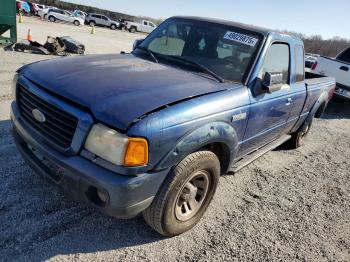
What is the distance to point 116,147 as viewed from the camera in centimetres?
237

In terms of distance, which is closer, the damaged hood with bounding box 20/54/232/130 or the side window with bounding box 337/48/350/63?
the damaged hood with bounding box 20/54/232/130

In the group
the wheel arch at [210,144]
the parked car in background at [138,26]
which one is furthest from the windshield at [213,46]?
the parked car in background at [138,26]

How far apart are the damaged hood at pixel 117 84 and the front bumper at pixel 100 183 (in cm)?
38

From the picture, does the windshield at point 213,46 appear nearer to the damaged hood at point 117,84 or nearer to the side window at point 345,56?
the damaged hood at point 117,84

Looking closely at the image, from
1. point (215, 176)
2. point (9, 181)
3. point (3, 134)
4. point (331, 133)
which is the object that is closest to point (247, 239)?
point (215, 176)

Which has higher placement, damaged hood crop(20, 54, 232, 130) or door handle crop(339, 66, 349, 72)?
damaged hood crop(20, 54, 232, 130)

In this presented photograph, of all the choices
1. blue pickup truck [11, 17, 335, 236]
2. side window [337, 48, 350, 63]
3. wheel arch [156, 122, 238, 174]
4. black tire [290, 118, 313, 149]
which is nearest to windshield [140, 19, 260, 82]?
blue pickup truck [11, 17, 335, 236]

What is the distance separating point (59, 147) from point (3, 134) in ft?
8.02

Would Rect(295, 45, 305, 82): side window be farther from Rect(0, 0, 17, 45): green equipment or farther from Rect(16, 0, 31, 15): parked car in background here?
Rect(16, 0, 31, 15): parked car in background

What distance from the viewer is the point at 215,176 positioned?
128 inches

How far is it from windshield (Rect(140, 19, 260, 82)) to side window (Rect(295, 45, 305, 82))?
3.44 feet

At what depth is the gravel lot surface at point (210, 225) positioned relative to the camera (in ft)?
9.41

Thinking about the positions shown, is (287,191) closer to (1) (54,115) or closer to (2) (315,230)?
(2) (315,230)

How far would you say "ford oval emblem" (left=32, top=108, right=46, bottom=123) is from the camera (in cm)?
277
